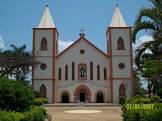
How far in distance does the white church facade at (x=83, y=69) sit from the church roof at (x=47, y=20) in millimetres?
282

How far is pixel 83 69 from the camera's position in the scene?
51.6 meters

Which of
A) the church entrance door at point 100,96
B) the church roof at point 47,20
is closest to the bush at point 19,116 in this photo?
the church entrance door at point 100,96

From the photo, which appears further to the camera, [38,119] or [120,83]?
[120,83]

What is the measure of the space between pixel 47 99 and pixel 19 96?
34676mm

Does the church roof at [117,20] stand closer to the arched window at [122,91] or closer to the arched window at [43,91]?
the arched window at [122,91]

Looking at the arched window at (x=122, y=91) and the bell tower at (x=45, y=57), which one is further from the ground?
the bell tower at (x=45, y=57)

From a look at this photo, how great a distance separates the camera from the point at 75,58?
170 ft

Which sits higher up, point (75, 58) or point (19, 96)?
point (75, 58)

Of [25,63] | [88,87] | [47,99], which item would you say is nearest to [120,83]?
[88,87]

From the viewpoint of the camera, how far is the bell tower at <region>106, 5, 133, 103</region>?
1973 inches

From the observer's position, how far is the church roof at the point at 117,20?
52.7m

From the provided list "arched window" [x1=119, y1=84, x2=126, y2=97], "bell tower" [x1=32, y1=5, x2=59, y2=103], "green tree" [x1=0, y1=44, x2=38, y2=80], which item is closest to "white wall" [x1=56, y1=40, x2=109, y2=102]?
"bell tower" [x1=32, y1=5, x2=59, y2=103]

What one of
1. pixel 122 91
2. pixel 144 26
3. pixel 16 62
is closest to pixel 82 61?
pixel 122 91

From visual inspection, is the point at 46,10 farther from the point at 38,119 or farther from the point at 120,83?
the point at 38,119
